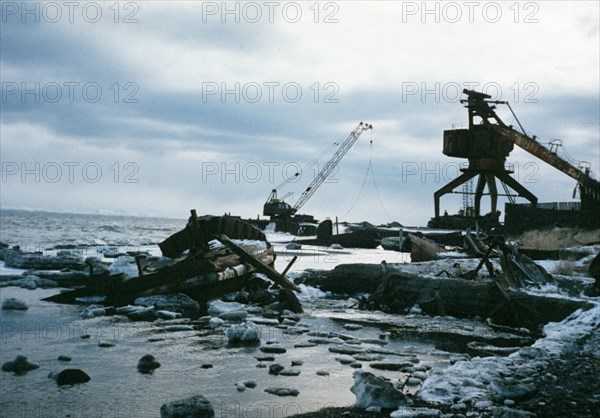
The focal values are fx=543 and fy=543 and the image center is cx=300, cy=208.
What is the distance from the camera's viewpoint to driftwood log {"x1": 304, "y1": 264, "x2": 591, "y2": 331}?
11672 mm

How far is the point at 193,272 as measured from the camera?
1436 centimetres

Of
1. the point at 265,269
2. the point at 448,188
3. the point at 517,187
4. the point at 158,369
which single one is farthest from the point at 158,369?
the point at 517,187

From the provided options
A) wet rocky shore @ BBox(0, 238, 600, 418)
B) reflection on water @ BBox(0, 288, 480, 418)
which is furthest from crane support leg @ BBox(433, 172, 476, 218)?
reflection on water @ BBox(0, 288, 480, 418)

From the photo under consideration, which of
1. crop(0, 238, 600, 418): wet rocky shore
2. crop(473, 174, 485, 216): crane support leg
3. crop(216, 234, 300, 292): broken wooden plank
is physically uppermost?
crop(473, 174, 485, 216): crane support leg

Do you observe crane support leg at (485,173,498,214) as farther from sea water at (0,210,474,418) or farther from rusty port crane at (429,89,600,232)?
sea water at (0,210,474,418)

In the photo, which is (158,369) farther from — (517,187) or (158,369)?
(517,187)

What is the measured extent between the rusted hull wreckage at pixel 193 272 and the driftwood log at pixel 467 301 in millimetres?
3072

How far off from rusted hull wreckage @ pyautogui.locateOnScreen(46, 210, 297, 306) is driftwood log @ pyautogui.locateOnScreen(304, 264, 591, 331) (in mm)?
3072

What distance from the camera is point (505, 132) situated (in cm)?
4812

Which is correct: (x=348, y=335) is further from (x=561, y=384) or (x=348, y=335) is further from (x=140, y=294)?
(x=140, y=294)

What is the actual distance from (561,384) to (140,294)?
1007 cm

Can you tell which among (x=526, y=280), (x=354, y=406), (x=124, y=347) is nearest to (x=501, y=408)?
(x=354, y=406)

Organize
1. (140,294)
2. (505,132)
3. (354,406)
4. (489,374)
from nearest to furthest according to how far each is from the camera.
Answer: (354,406) < (489,374) < (140,294) < (505,132)

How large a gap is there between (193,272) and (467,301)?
22.9ft
